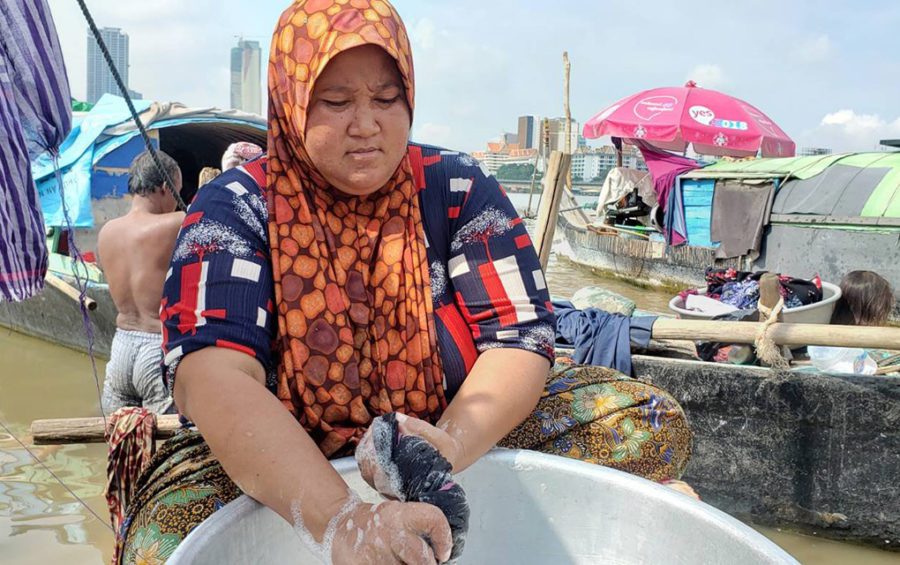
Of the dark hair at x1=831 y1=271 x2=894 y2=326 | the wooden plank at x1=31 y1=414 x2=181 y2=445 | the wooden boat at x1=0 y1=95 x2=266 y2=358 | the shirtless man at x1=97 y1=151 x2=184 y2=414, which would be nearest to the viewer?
the wooden plank at x1=31 y1=414 x2=181 y2=445

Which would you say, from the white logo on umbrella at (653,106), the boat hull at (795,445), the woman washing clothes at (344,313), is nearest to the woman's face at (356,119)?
the woman washing clothes at (344,313)

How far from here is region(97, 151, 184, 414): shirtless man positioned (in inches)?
142

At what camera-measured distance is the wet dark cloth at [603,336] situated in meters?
3.28

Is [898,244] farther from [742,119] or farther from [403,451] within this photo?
[403,451]

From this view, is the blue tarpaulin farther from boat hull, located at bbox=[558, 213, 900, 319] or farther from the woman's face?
boat hull, located at bbox=[558, 213, 900, 319]

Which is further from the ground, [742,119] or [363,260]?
[742,119]

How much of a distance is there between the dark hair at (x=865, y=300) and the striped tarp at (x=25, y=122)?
4.33 m

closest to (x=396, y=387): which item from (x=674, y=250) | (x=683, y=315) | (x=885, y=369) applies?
(x=885, y=369)

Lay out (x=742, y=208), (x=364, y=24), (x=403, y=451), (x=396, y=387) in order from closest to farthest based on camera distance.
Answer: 1. (x=403, y=451)
2. (x=364, y=24)
3. (x=396, y=387)
4. (x=742, y=208)

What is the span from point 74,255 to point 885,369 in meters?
3.37

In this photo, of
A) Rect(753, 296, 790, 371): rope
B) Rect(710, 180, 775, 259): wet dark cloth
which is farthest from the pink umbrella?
Rect(753, 296, 790, 371): rope

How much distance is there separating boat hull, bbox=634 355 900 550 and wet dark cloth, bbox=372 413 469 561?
2.42m

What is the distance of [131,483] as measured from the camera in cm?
178

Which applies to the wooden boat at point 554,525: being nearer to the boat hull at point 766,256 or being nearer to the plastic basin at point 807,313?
the plastic basin at point 807,313
